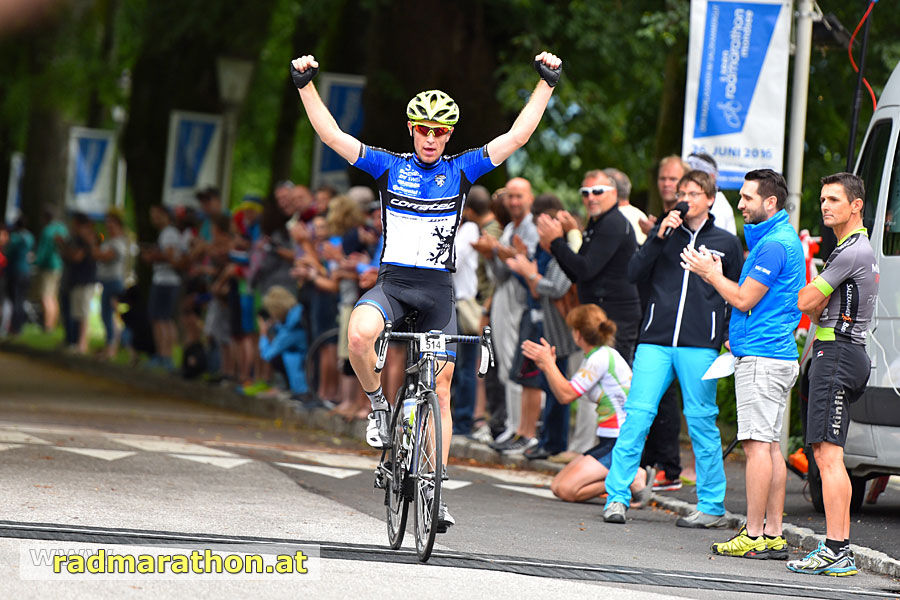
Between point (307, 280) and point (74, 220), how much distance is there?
8.94m

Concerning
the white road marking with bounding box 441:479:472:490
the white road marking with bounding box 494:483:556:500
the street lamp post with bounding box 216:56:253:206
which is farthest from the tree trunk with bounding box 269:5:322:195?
the white road marking with bounding box 494:483:556:500

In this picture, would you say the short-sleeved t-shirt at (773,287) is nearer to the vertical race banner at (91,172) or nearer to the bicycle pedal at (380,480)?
the bicycle pedal at (380,480)

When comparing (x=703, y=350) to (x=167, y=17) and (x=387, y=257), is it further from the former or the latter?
(x=167, y=17)

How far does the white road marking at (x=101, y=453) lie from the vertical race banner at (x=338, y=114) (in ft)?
23.9

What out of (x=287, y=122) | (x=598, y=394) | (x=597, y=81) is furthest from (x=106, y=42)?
(x=598, y=394)

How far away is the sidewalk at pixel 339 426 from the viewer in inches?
329

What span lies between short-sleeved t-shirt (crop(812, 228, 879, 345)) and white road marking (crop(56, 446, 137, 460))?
16.8ft

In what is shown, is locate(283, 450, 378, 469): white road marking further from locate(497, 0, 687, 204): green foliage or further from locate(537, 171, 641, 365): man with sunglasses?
locate(497, 0, 687, 204): green foliage

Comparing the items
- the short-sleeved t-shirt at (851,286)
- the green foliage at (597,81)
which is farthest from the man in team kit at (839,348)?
the green foliage at (597,81)

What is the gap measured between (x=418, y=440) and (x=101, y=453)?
418 cm

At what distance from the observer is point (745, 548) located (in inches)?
308

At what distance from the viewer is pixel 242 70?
20.4 metres

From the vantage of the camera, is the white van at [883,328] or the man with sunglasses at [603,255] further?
the man with sunglasses at [603,255]

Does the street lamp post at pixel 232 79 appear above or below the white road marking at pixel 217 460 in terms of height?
above
